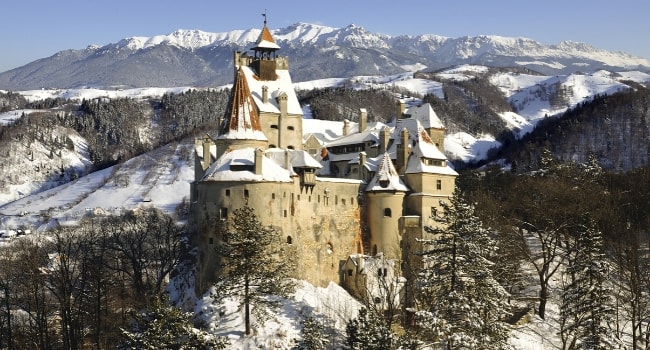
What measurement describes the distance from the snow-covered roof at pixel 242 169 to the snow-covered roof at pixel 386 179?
1063 centimetres

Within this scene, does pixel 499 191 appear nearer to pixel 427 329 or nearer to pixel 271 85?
pixel 271 85

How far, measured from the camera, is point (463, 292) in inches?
2062

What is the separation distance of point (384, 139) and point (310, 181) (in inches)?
568

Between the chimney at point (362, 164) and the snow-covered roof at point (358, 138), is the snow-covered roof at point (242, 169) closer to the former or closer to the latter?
the chimney at point (362, 164)

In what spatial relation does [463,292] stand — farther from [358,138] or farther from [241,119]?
[358,138]

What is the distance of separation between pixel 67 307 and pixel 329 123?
46.8 m

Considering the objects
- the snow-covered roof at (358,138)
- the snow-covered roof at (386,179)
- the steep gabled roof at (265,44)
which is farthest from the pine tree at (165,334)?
the steep gabled roof at (265,44)

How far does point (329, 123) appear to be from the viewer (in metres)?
96.9

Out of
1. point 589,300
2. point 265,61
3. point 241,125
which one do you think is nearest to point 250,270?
point 241,125

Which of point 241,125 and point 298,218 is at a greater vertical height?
point 241,125

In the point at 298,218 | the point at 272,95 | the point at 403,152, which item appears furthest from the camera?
the point at 272,95

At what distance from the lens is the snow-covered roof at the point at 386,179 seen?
75500mm

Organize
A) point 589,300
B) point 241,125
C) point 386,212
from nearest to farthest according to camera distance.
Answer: point 589,300
point 241,125
point 386,212

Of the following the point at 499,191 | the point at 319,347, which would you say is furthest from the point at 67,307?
the point at 499,191
